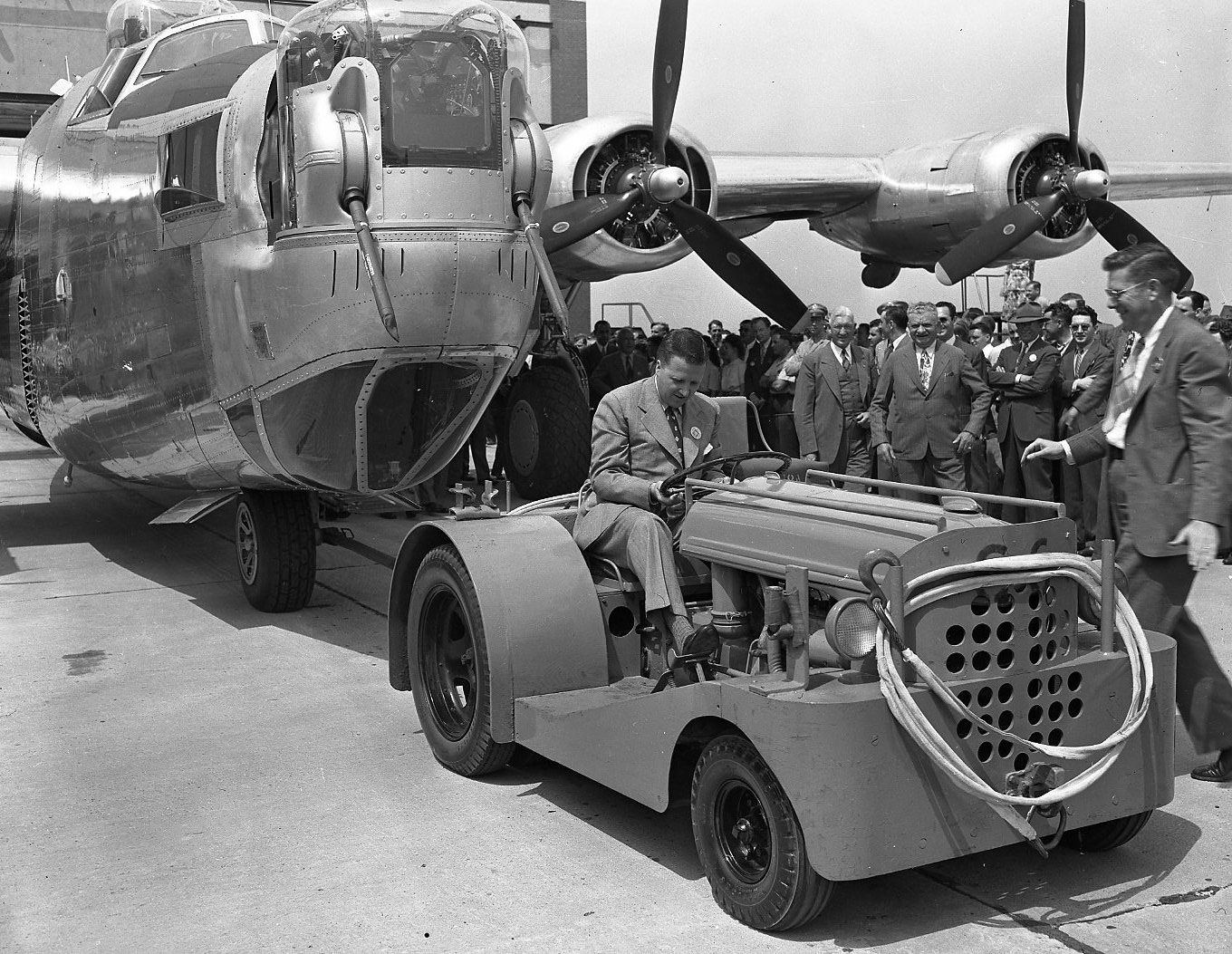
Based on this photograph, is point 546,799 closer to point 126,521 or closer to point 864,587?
point 864,587

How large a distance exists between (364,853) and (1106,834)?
245cm

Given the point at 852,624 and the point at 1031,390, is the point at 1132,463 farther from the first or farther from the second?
the point at 1031,390

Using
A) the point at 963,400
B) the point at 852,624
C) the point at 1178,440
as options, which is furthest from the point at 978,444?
the point at 852,624

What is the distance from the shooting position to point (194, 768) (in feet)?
18.0

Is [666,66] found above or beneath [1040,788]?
above

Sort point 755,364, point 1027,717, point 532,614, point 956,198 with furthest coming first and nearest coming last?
point 755,364
point 956,198
point 532,614
point 1027,717

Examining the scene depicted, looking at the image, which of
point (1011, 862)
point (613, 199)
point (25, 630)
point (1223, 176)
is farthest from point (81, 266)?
point (1223, 176)

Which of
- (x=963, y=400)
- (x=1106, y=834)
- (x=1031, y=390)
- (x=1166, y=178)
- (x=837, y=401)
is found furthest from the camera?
(x=1166, y=178)

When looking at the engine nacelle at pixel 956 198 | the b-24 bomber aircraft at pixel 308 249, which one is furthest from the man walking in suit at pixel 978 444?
the engine nacelle at pixel 956 198

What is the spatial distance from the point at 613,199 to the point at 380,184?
490cm

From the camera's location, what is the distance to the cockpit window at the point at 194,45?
924 centimetres

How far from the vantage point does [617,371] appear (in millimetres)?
16438

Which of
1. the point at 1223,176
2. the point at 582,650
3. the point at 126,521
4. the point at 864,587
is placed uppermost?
the point at 1223,176

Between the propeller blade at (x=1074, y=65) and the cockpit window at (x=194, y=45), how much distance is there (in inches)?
321
